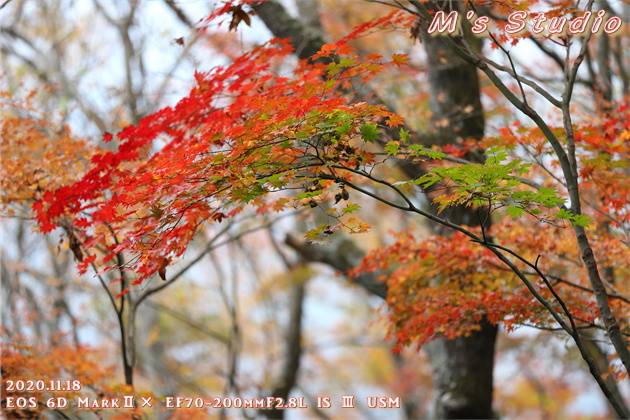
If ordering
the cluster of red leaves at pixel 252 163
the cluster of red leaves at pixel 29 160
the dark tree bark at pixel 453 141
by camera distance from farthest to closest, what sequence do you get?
the dark tree bark at pixel 453 141, the cluster of red leaves at pixel 29 160, the cluster of red leaves at pixel 252 163

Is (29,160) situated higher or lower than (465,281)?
higher

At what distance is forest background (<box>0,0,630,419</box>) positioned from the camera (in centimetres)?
329

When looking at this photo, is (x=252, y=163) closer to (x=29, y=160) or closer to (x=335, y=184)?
(x=335, y=184)

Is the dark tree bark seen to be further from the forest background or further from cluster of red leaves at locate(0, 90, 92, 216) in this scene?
cluster of red leaves at locate(0, 90, 92, 216)

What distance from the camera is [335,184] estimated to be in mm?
3221

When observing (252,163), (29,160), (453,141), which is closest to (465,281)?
(453,141)

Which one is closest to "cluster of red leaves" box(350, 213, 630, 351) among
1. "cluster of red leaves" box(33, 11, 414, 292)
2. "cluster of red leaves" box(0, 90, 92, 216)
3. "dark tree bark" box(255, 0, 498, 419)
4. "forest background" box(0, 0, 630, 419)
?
"forest background" box(0, 0, 630, 419)

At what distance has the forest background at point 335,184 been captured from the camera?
3291 mm

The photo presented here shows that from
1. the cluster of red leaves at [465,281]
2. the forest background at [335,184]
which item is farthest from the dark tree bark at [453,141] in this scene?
the cluster of red leaves at [465,281]

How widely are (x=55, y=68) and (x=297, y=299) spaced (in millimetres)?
5742

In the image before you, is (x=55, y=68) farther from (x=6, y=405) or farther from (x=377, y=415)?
(x=377, y=415)

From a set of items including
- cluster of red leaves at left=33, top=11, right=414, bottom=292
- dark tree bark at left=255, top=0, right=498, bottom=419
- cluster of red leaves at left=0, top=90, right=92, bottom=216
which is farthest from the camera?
dark tree bark at left=255, top=0, right=498, bottom=419

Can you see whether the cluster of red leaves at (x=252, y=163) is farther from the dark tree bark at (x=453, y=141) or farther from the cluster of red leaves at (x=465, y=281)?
the dark tree bark at (x=453, y=141)

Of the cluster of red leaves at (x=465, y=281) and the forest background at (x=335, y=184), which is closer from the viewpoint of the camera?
the forest background at (x=335, y=184)
